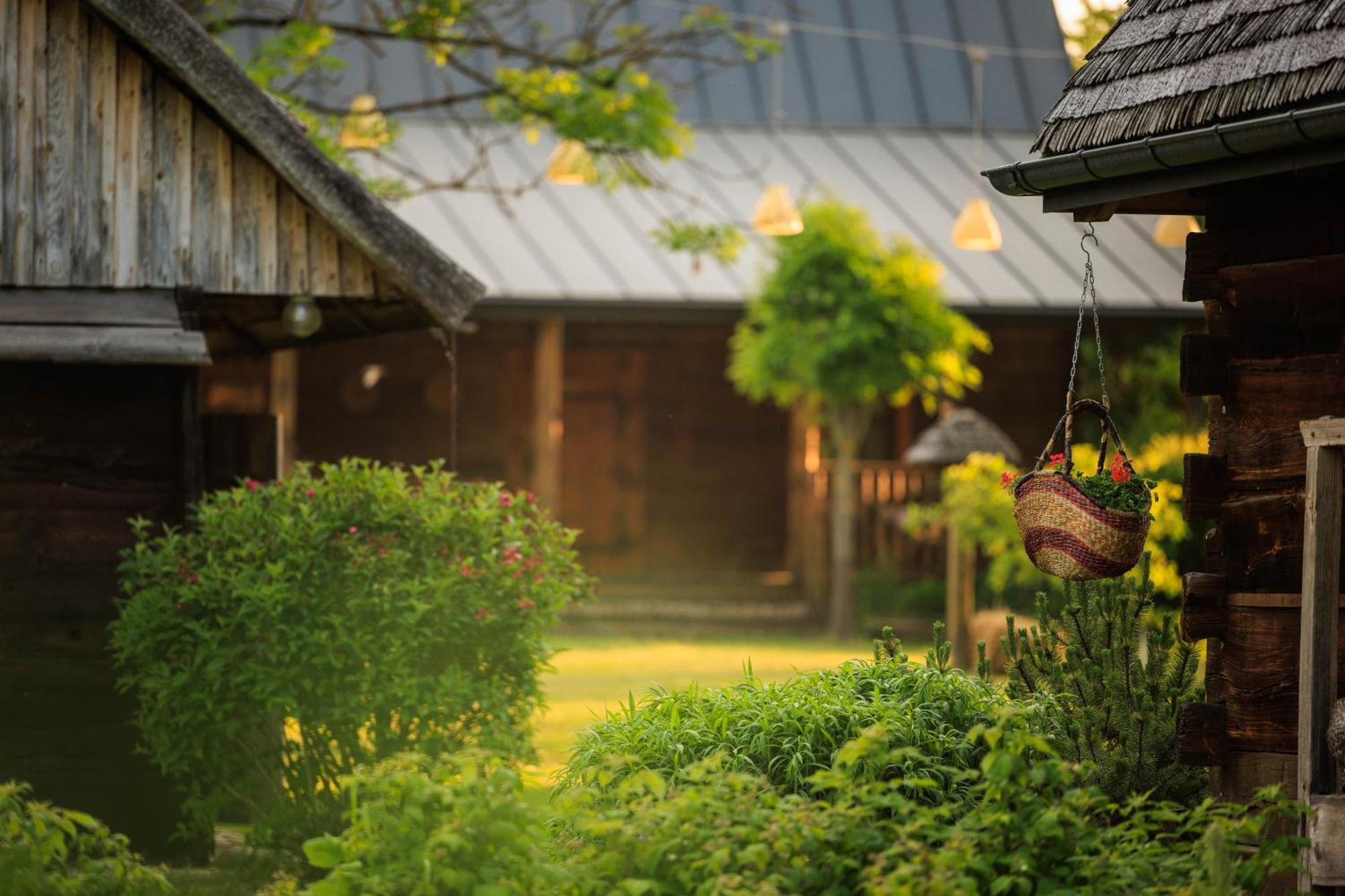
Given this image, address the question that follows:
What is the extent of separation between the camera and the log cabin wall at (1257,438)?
5.02 m

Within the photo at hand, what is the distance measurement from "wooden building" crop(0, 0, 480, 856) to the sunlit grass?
11.7 ft

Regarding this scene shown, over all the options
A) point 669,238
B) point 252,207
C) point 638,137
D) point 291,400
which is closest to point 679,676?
point 669,238

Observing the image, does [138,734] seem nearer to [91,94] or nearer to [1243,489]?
[91,94]

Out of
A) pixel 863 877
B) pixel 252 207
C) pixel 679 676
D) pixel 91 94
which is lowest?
pixel 679 676

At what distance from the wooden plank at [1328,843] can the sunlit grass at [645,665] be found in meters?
6.33

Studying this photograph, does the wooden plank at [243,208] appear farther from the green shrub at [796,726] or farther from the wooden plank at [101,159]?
the green shrub at [796,726]

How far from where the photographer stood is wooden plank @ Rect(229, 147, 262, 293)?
23.8 feet

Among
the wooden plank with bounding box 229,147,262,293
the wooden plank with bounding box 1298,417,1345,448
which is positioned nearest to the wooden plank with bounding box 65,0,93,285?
the wooden plank with bounding box 229,147,262,293

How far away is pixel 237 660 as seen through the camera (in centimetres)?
679

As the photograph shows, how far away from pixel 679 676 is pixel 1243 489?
28.3 ft

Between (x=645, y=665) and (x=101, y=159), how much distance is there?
8.09 metres

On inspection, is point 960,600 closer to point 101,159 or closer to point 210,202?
point 210,202

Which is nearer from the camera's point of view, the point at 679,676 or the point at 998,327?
the point at 679,676

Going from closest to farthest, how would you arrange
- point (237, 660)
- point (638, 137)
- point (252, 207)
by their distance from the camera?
point (237, 660) → point (252, 207) → point (638, 137)
